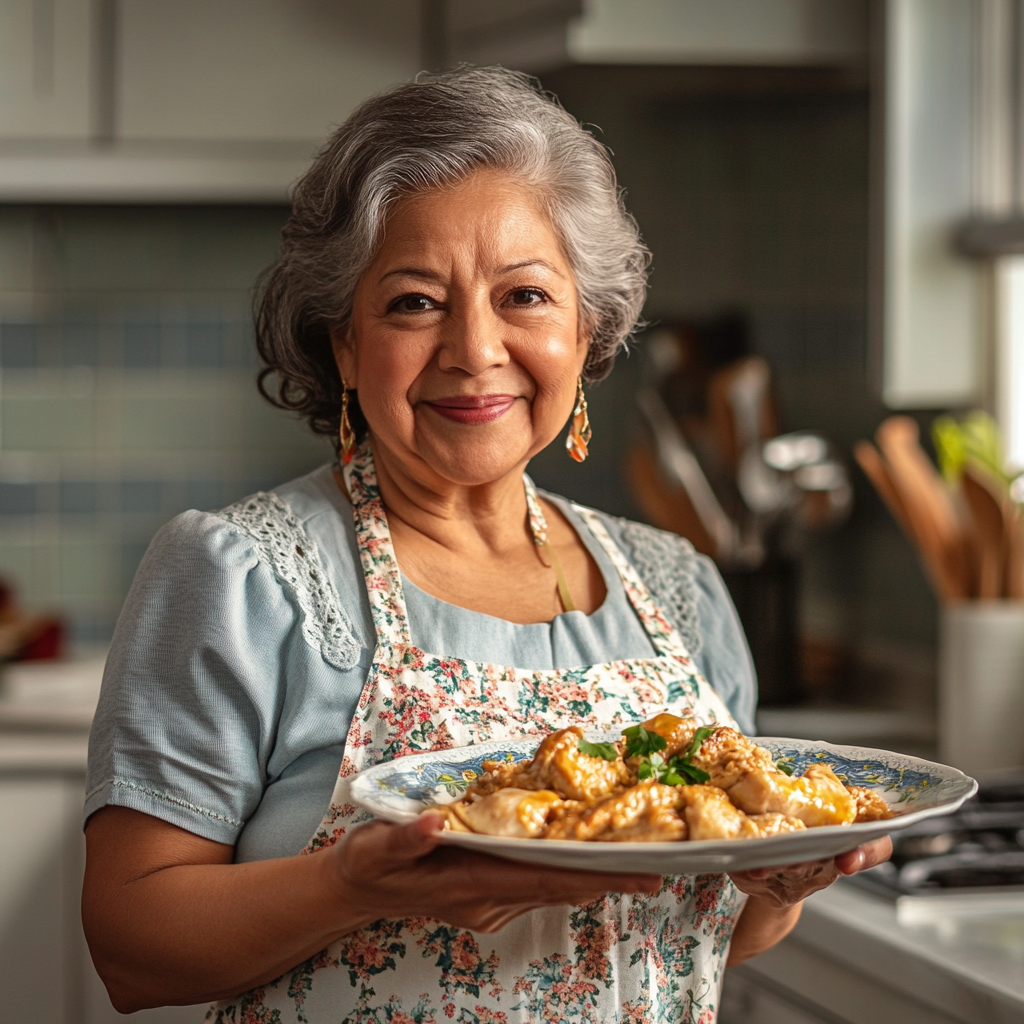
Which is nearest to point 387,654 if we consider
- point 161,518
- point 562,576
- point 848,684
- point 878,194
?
point 562,576

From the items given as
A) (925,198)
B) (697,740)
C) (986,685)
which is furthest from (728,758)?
(925,198)

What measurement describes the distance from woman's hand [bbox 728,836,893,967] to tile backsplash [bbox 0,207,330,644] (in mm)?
1704

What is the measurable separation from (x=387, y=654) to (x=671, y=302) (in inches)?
62.9

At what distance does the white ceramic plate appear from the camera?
70 centimetres

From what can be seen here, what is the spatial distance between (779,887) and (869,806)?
125 mm

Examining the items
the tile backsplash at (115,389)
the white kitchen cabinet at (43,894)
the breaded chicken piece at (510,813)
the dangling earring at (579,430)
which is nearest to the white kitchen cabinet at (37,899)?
the white kitchen cabinet at (43,894)

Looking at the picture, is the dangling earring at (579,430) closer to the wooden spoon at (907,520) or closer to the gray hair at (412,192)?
the gray hair at (412,192)

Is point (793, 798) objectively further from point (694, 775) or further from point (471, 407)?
point (471, 407)

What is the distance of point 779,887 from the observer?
907 millimetres

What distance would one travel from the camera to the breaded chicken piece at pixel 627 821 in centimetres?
74

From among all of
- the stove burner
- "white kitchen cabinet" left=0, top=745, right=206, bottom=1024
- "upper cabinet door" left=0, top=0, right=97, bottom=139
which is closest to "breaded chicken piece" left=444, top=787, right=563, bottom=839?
the stove burner

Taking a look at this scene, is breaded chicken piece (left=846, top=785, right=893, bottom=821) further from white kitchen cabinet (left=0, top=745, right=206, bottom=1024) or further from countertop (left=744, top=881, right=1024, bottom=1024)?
white kitchen cabinet (left=0, top=745, right=206, bottom=1024)

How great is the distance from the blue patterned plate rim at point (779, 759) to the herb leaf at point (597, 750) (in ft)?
0.31

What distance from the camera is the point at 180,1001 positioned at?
Answer: 92 centimetres
